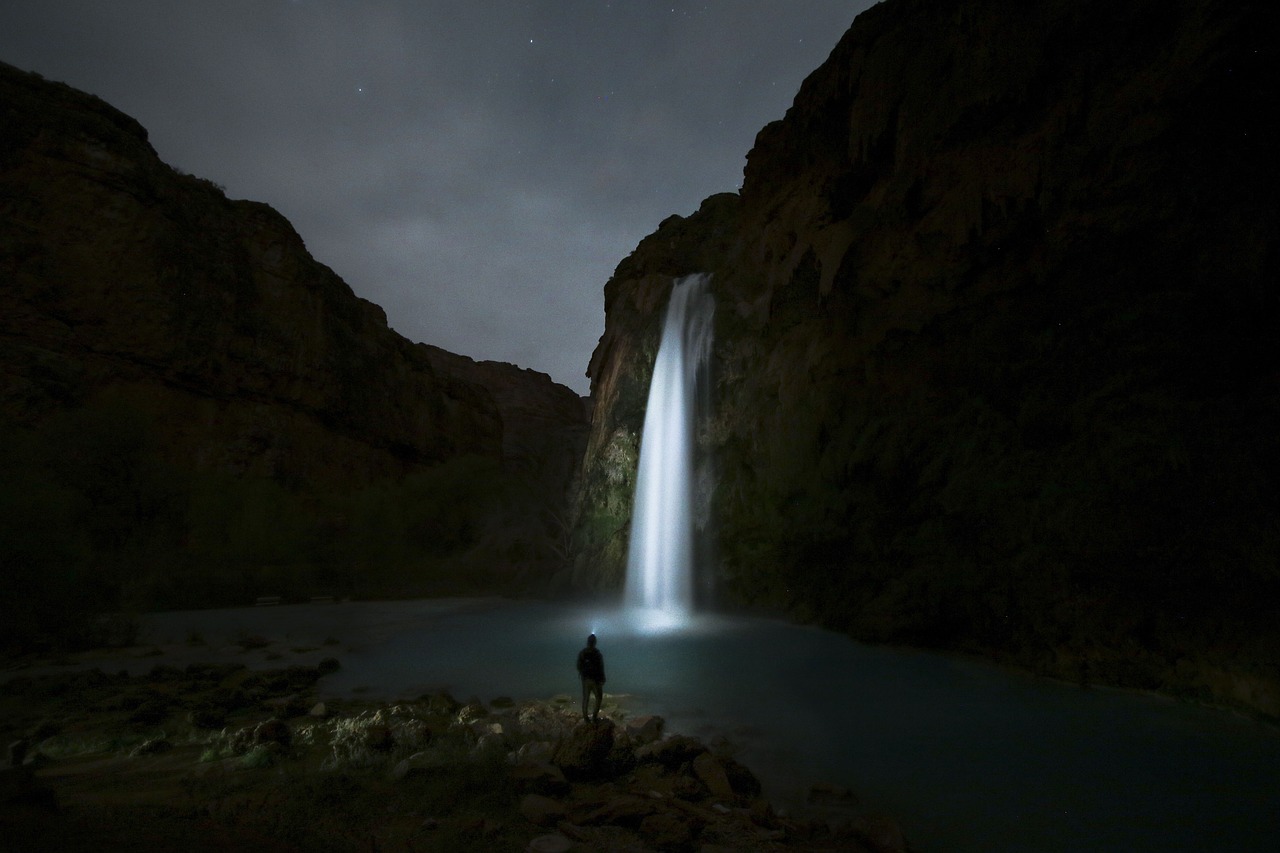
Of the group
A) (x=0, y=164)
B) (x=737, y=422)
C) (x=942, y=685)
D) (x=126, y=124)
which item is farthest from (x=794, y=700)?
(x=126, y=124)

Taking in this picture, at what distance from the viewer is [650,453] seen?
78.4 ft

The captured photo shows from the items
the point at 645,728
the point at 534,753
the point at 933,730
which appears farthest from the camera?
the point at 933,730

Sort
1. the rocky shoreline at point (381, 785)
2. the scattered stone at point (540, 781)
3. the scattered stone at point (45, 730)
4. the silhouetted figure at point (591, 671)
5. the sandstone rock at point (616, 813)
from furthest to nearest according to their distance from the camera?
1. the silhouetted figure at point (591, 671)
2. the scattered stone at point (45, 730)
3. the scattered stone at point (540, 781)
4. the sandstone rock at point (616, 813)
5. the rocky shoreline at point (381, 785)

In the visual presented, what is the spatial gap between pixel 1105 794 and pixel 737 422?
49.7 ft

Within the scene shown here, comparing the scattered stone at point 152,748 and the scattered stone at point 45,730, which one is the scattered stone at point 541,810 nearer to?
the scattered stone at point 152,748

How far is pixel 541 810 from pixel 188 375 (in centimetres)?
3436

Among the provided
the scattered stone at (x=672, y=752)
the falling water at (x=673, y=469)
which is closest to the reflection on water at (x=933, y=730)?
the scattered stone at (x=672, y=752)

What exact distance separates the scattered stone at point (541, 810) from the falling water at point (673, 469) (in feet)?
47.4

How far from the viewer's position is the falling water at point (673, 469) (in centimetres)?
2041

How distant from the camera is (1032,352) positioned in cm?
1113

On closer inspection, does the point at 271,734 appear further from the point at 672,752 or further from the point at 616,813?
the point at 672,752

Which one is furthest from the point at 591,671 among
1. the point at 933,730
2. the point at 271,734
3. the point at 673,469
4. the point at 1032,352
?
the point at 673,469

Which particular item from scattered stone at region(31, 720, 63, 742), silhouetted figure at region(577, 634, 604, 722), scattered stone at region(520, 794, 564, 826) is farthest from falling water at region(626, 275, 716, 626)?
scattered stone at region(520, 794, 564, 826)

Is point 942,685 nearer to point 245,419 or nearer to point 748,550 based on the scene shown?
point 748,550
